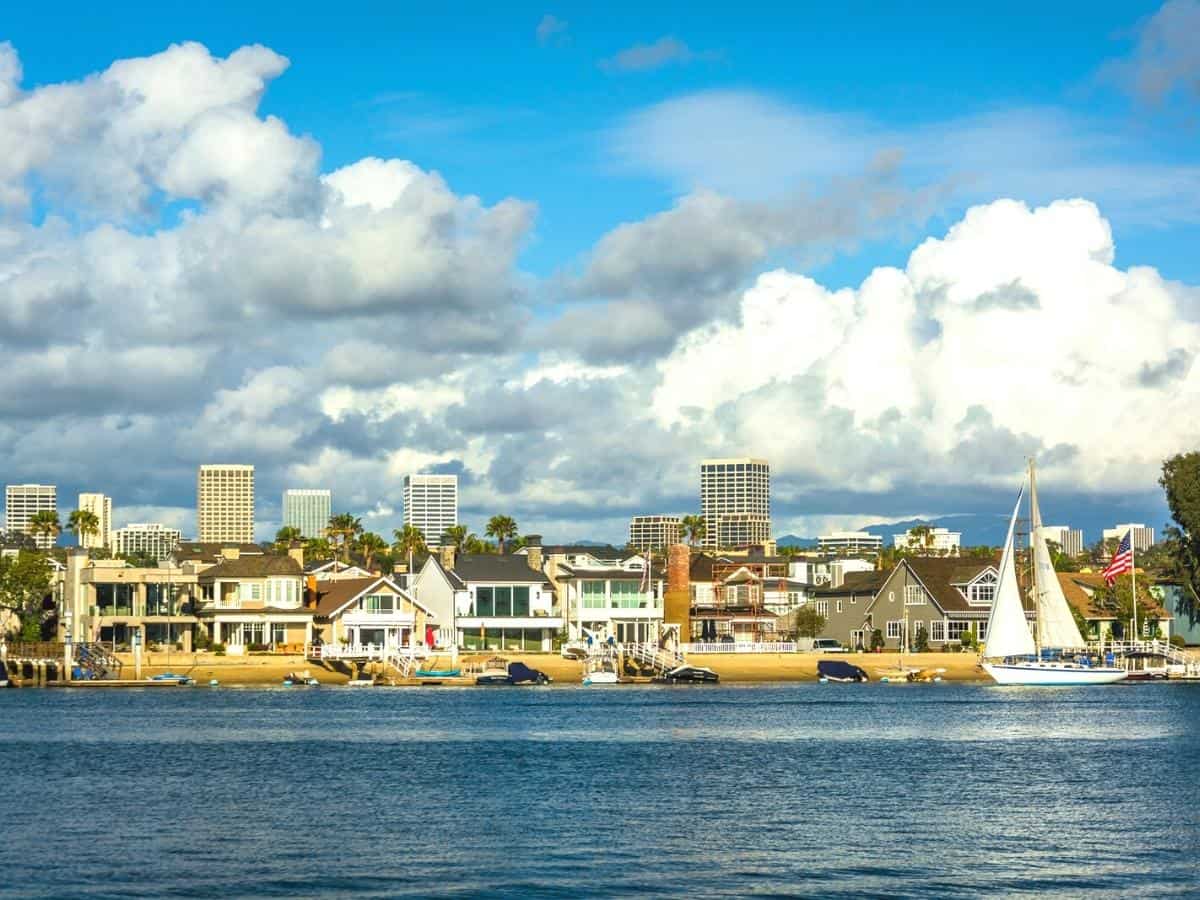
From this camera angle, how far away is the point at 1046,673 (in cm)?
12150

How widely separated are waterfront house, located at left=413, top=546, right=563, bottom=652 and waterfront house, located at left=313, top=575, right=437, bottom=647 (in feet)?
16.4

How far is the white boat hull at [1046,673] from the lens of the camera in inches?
4756

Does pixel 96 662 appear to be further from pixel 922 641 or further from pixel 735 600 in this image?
pixel 922 641

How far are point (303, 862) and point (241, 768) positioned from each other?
22601 mm

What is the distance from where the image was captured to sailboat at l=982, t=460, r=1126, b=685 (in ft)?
397

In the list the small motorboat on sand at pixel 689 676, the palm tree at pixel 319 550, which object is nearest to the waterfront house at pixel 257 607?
the small motorboat on sand at pixel 689 676

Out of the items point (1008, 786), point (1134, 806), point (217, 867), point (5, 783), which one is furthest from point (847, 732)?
point (217, 867)

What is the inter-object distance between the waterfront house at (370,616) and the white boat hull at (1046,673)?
4111cm

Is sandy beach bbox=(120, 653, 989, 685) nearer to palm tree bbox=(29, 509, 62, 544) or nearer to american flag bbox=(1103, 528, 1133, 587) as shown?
american flag bbox=(1103, 528, 1133, 587)

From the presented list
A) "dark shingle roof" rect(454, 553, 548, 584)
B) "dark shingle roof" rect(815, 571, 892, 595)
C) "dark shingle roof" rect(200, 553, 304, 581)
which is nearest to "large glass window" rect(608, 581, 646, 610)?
"dark shingle roof" rect(454, 553, 548, 584)

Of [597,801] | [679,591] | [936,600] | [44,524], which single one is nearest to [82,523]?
[44,524]

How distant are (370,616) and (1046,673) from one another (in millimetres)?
47573

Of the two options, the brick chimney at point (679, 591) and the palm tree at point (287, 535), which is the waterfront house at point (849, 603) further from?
the palm tree at point (287, 535)

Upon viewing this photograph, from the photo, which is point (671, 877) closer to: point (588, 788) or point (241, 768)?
point (588, 788)
